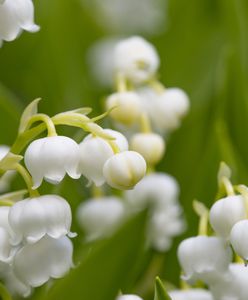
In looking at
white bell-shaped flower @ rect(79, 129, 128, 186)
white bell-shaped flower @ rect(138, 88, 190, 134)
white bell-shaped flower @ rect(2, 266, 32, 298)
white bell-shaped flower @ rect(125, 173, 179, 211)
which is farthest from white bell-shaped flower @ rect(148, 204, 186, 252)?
white bell-shaped flower @ rect(79, 129, 128, 186)

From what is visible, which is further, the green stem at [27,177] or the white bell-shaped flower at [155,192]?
the white bell-shaped flower at [155,192]

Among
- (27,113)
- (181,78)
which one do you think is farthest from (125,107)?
(181,78)

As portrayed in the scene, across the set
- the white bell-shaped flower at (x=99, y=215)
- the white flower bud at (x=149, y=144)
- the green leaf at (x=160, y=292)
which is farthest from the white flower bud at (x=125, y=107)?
the green leaf at (x=160, y=292)

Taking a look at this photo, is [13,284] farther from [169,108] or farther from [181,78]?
[181,78]

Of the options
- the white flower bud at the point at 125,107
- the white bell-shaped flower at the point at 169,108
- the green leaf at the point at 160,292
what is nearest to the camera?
the green leaf at the point at 160,292

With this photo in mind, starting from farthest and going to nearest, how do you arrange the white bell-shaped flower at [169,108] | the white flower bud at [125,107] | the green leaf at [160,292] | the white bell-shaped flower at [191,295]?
1. the white bell-shaped flower at [169,108]
2. the white flower bud at [125,107]
3. the white bell-shaped flower at [191,295]
4. the green leaf at [160,292]

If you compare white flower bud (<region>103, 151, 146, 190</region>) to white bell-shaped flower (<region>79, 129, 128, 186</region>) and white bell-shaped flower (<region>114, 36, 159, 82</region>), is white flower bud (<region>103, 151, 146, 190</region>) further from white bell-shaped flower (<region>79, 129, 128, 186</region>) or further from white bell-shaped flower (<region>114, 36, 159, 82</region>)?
white bell-shaped flower (<region>114, 36, 159, 82</region>)

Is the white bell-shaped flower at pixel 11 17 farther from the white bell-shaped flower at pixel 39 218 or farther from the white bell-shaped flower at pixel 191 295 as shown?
the white bell-shaped flower at pixel 191 295
